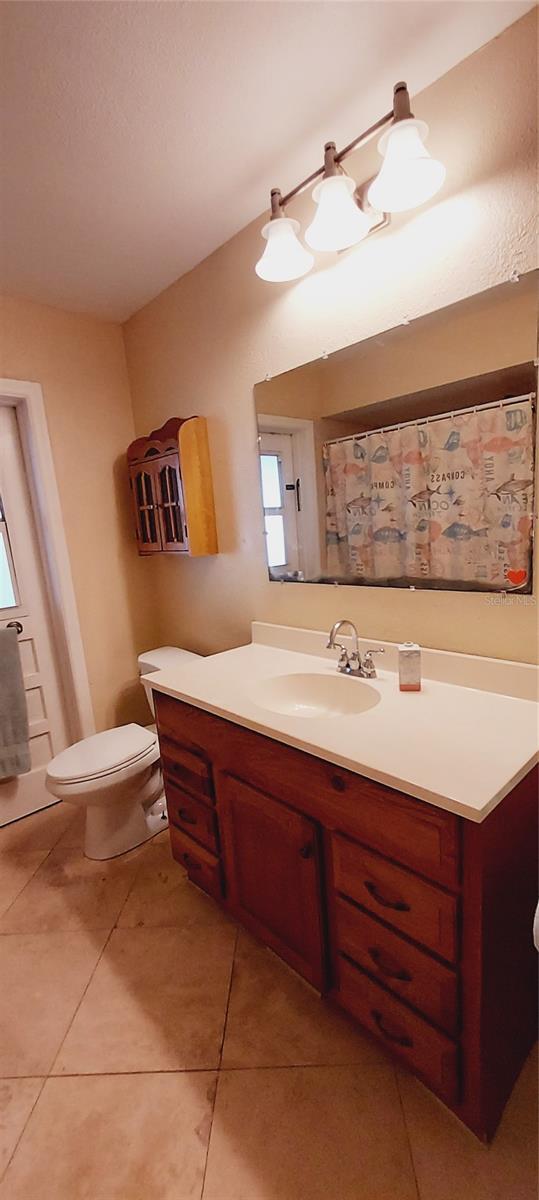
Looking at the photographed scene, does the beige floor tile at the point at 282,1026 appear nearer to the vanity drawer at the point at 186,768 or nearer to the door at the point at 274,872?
the door at the point at 274,872

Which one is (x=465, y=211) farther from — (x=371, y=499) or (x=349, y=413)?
(x=371, y=499)

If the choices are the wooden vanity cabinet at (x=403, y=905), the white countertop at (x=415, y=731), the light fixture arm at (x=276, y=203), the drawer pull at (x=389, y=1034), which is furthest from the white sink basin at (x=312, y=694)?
the light fixture arm at (x=276, y=203)

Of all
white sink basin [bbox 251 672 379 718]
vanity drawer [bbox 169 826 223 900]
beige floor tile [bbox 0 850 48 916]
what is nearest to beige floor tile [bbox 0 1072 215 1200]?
vanity drawer [bbox 169 826 223 900]

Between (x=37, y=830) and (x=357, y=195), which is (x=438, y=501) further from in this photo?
(x=37, y=830)

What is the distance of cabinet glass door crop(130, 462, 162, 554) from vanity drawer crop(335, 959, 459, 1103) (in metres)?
1.66

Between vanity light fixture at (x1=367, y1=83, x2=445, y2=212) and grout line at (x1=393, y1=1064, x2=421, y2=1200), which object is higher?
vanity light fixture at (x1=367, y1=83, x2=445, y2=212)

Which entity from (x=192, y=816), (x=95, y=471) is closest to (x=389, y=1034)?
(x=192, y=816)

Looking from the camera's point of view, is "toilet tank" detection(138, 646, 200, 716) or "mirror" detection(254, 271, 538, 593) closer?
"mirror" detection(254, 271, 538, 593)

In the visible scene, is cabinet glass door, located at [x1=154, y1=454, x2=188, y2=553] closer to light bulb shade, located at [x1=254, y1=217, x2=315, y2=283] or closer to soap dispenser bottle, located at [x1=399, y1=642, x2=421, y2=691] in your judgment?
light bulb shade, located at [x1=254, y1=217, x2=315, y2=283]

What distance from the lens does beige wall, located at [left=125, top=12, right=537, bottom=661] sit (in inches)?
41.5

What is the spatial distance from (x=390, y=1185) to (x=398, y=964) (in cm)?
38

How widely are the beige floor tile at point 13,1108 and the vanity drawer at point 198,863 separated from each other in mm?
571

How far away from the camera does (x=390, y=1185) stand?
92cm

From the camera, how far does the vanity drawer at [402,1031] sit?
93cm
